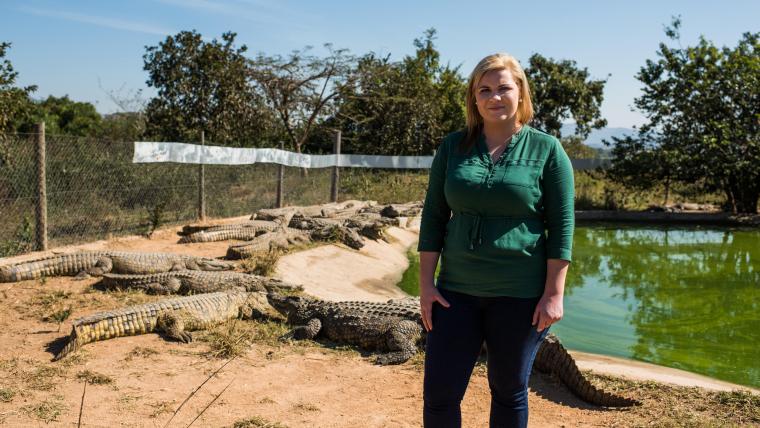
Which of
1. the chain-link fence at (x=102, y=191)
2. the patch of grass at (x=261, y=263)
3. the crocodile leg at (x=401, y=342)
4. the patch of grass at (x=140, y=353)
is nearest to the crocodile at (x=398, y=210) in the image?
the chain-link fence at (x=102, y=191)

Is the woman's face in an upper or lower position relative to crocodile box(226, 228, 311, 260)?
upper

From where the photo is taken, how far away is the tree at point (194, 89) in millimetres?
14672

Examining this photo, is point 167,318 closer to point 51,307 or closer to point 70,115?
point 51,307

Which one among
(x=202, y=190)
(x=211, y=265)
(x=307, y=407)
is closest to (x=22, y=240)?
(x=211, y=265)

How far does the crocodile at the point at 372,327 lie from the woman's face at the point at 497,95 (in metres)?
2.61

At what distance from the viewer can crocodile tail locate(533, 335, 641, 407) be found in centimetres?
406

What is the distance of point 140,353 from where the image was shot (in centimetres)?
479

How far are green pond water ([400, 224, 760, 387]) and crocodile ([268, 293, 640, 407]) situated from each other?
2197 mm

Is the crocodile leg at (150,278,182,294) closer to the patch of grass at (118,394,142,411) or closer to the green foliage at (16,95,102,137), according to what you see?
the patch of grass at (118,394,142,411)

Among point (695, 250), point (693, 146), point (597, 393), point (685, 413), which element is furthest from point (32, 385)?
point (693, 146)

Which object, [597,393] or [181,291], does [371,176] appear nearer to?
[181,291]

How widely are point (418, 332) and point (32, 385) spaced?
275 centimetres

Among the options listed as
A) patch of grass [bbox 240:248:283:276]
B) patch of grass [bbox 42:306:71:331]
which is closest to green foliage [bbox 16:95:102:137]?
patch of grass [bbox 240:248:283:276]

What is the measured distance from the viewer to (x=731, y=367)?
6.18m
